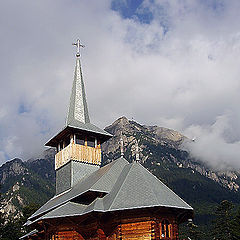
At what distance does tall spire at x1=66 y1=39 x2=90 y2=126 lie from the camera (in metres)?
30.7

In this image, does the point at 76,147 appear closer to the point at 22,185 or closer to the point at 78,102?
the point at 78,102

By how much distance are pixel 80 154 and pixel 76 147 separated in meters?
0.60

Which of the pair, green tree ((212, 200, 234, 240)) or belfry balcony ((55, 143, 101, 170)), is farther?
green tree ((212, 200, 234, 240))

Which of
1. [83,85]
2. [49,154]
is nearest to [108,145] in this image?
[49,154]

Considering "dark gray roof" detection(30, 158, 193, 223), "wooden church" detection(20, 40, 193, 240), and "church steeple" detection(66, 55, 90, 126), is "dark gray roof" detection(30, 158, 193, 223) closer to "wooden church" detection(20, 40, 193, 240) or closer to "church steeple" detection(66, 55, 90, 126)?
"wooden church" detection(20, 40, 193, 240)

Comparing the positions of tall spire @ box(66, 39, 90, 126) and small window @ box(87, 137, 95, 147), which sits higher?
tall spire @ box(66, 39, 90, 126)

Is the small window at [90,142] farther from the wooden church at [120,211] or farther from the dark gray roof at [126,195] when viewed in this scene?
the dark gray roof at [126,195]

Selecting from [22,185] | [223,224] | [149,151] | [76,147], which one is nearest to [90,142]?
[76,147]

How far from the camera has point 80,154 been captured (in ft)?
93.0

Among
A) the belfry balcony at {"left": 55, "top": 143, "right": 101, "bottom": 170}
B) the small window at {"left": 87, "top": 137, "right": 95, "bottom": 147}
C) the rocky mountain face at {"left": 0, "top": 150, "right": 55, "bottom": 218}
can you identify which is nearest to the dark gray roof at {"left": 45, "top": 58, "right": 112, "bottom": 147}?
the small window at {"left": 87, "top": 137, "right": 95, "bottom": 147}

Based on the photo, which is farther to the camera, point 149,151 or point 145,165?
point 149,151

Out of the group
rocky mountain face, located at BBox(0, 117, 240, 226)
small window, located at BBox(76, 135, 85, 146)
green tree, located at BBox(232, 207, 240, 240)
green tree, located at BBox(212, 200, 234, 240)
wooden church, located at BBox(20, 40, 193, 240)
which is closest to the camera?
wooden church, located at BBox(20, 40, 193, 240)

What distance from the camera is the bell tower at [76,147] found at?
92.5 ft

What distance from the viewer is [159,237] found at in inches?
713
